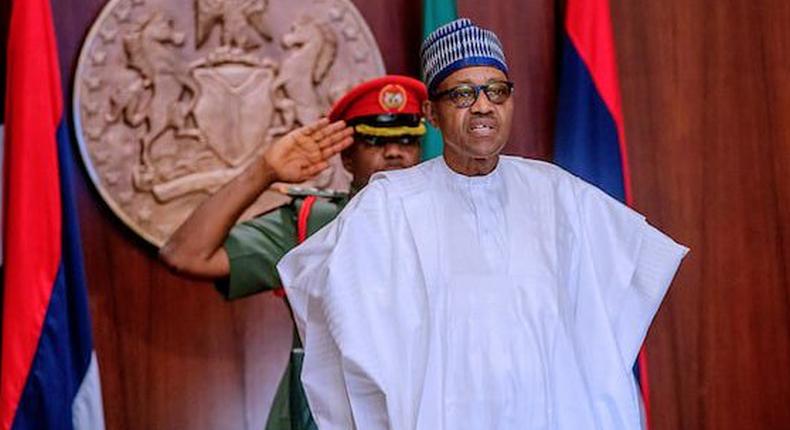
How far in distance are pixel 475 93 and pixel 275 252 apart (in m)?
0.82

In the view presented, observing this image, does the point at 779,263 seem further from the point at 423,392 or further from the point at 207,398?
the point at 423,392

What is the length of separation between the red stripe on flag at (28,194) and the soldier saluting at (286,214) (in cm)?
40

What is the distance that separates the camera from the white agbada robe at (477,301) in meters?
→ 1.74

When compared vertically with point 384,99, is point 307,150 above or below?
below

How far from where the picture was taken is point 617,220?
6.33 ft

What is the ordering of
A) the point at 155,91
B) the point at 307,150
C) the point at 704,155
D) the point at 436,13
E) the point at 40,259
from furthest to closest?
1. the point at 704,155
2. the point at 436,13
3. the point at 155,91
4. the point at 40,259
5. the point at 307,150

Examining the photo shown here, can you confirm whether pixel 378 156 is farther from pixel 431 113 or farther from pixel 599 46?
pixel 599 46

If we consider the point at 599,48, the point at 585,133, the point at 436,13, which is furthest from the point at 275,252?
the point at 599,48

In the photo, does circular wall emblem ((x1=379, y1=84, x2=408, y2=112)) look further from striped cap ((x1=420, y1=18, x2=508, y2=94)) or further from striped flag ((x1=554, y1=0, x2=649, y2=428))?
striped flag ((x1=554, y1=0, x2=649, y2=428))

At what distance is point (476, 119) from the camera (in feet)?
6.23

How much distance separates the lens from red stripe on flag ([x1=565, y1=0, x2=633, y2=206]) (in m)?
3.39

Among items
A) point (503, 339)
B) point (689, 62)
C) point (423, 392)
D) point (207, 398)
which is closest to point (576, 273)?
point (503, 339)

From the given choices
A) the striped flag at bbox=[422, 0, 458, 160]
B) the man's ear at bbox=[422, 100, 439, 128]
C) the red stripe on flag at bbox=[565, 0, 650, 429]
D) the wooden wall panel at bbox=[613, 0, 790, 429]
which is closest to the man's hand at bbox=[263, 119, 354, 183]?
the man's ear at bbox=[422, 100, 439, 128]

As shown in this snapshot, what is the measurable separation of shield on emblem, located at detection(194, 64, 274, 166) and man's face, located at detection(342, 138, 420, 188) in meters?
0.73
